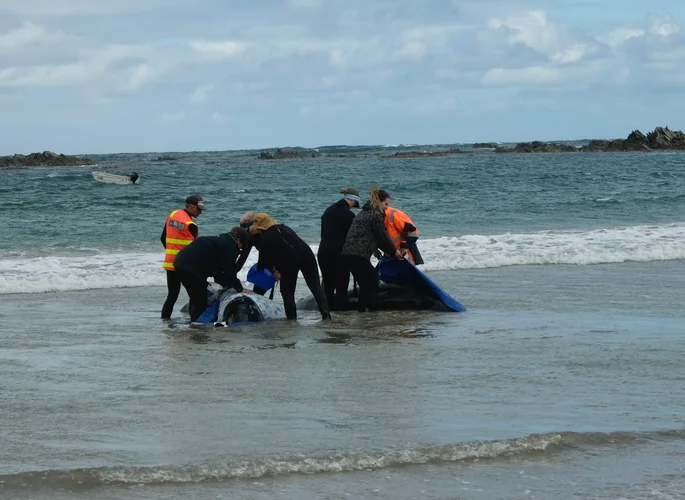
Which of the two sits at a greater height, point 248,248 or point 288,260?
point 248,248

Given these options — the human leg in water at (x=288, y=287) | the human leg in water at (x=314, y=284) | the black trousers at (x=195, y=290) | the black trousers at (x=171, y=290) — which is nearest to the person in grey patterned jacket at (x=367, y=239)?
the human leg in water at (x=314, y=284)

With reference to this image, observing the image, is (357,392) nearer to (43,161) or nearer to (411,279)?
(411,279)

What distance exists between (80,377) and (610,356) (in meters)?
4.37

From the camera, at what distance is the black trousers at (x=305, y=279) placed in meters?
10.8

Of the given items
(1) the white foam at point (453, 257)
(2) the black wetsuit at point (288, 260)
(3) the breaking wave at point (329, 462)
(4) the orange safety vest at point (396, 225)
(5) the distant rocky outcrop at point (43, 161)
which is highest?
(5) the distant rocky outcrop at point (43, 161)

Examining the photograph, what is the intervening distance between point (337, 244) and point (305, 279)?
776 millimetres

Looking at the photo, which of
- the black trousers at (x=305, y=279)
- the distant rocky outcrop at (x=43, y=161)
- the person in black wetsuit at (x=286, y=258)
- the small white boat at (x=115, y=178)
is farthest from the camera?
the distant rocky outcrop at (x=43, y=161)

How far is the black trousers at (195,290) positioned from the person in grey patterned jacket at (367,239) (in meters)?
1.69

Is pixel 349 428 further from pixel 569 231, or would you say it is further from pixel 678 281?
pixel 569 231

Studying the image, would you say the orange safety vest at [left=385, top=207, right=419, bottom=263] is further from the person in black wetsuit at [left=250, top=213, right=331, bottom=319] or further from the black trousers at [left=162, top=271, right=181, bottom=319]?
the black trousers at [left=162, top=271, right=181, bottom=319]

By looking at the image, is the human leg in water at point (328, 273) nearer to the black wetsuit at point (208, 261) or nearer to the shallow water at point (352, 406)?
the shallow water at point (352, 406)

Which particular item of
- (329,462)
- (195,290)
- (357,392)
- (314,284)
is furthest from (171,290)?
(329,462)

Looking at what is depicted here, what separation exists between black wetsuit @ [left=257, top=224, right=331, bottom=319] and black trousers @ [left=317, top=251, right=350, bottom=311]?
0.58 meters

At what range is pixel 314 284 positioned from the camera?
10930 millimetres
